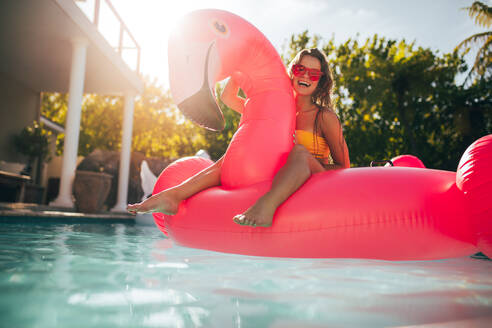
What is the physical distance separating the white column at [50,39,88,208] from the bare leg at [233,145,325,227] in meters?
5.67

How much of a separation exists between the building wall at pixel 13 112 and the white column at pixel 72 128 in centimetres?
269

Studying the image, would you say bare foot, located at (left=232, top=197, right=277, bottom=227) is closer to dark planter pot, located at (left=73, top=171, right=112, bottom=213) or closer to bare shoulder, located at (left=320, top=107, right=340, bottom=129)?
bare shoulder, located at (left=320, top=107, right=340, bottom=129)

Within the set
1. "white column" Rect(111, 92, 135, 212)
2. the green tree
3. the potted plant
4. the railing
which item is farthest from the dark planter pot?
the green tree

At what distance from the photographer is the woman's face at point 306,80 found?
2668mm

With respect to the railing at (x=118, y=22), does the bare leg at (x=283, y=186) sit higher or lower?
lower

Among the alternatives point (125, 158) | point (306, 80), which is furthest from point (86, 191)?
point (306, 80)

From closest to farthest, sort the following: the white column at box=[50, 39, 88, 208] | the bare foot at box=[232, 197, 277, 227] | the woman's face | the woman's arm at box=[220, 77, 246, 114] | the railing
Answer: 1. the bare foot at box=[232, 197, 277, 227]
2. the woman's face
3. the woman's arm at box=[220, 77, 246, 114]
4. the white column at box=[50, 39, 88, 208]
5. the railing

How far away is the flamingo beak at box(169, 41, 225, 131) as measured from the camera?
2.41 meters

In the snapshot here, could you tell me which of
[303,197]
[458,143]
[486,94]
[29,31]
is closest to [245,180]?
[303,197]

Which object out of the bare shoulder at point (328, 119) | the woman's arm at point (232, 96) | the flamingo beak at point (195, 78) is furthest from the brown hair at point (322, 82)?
the flamingo beak at point (195, 78)

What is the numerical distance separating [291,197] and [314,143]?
0.64 m

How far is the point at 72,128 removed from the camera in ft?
22.2

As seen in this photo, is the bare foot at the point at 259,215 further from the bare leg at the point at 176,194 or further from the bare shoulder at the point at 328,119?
the bare shoulder at the point at 328,119

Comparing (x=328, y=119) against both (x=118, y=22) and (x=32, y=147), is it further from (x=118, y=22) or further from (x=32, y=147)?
(x=32, y=147)
